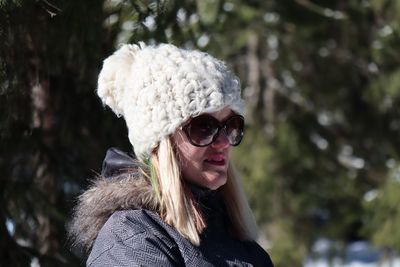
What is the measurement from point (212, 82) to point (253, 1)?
436cm

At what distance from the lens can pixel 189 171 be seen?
237 cm

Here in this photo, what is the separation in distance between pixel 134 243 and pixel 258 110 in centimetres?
716

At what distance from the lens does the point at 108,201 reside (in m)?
Result: 2.38

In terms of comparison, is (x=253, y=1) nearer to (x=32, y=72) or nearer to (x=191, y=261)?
(x=32, y=72)

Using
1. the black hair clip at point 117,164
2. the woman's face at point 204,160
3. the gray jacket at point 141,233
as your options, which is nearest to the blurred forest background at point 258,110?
the black hair clip at point 117,164

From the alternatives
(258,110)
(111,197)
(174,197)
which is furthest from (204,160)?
(258,110)

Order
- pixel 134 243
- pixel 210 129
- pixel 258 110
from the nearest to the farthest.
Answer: pixel 134 243 → pixel 210 129 → pixel 258 110

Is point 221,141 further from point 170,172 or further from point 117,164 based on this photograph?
point 117,164

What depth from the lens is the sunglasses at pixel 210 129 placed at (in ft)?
7.71

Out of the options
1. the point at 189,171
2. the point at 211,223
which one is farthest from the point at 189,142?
the point at 211,223

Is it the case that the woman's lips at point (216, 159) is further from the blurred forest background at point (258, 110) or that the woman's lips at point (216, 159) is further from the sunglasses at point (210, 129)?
the blurred forest background at point (258, 110)

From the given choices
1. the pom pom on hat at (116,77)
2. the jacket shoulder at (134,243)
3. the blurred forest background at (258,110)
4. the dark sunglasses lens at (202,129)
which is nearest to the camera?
the jacket shoulder at (134,243)

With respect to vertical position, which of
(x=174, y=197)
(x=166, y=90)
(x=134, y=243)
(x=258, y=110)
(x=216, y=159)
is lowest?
(x=134, y=243)

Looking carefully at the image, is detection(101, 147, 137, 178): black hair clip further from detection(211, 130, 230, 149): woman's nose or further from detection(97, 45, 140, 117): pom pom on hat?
detection(211, 130, 230, 149): woman's nose
